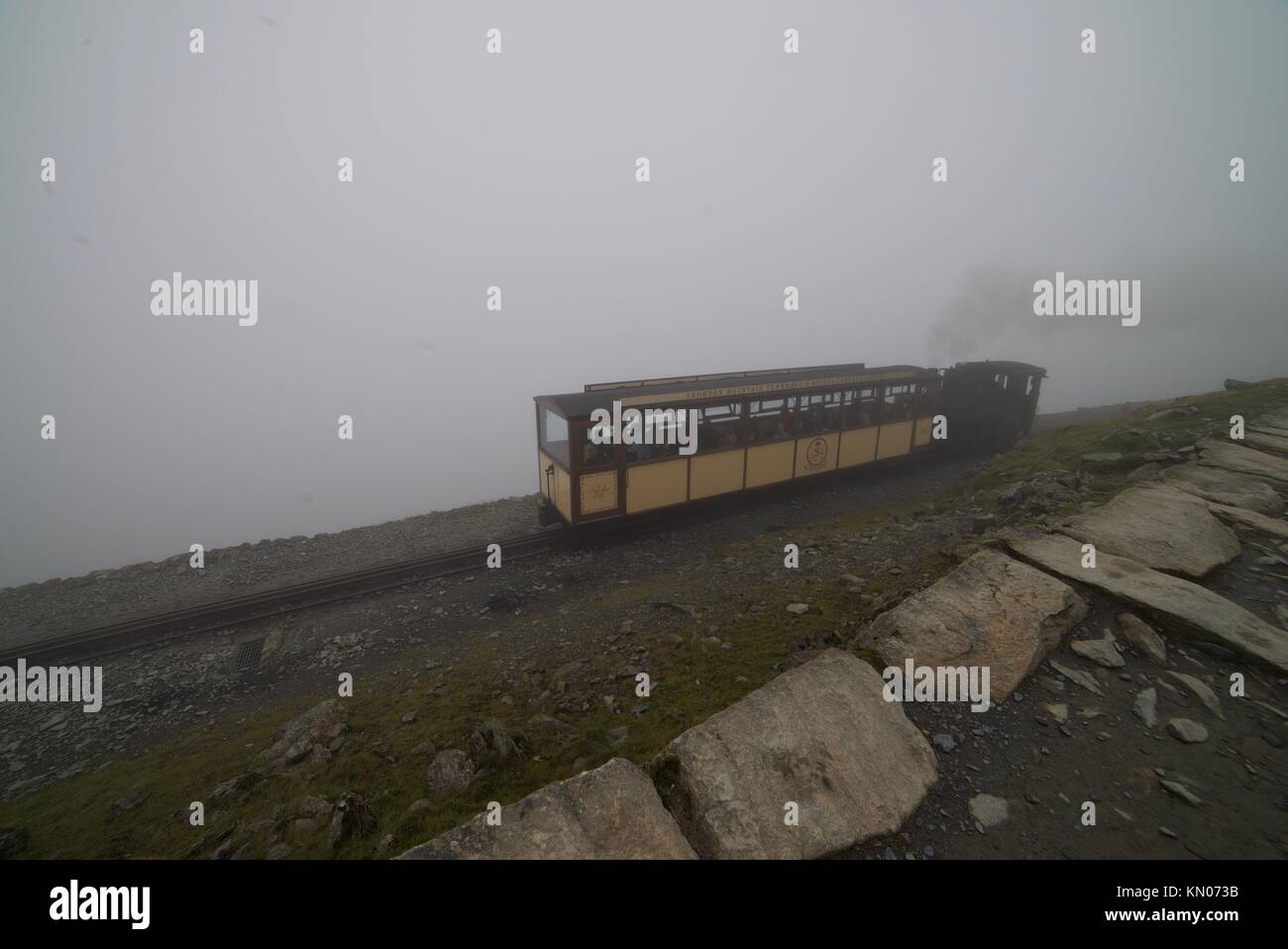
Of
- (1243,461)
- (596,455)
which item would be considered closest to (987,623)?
(1243,461)

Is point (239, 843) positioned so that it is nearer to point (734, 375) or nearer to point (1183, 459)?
point (734, 375)

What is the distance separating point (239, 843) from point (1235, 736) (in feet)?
25.2

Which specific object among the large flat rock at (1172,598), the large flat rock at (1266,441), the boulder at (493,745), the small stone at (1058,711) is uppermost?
the large flat rock at (1266,441)

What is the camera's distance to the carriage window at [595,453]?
1040 centimetres

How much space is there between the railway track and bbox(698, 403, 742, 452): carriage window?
4.18m

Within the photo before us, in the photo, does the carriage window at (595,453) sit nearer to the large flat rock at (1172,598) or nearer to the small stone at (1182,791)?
the large flat rock at (1172,598)

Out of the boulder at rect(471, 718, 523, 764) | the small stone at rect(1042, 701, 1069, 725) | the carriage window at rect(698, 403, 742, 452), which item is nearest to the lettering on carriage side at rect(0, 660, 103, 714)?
the boulder at rect(471, 718, 523, 764)

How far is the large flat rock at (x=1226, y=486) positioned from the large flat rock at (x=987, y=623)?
4076 mm

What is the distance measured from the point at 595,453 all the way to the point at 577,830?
8.23 m

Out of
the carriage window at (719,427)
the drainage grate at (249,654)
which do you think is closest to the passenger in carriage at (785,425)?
the carriage window at (719,427)
